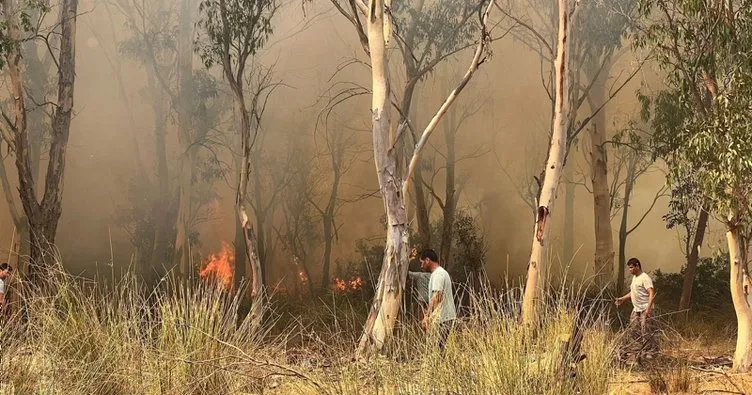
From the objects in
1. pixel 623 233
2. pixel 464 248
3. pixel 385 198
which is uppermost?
pixel 385 198

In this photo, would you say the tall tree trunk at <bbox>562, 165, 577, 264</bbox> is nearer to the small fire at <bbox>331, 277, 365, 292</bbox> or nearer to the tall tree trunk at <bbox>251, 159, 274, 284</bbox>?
the small fire at <bbox>331, 277, 365, 292</bbox>

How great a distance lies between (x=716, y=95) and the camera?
916 centimetres

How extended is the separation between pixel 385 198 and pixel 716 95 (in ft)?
13.4

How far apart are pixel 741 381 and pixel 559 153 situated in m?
3.72

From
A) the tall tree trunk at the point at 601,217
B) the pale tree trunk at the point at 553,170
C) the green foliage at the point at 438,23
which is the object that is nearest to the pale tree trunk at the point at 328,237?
the green foliage at the point at 438,23

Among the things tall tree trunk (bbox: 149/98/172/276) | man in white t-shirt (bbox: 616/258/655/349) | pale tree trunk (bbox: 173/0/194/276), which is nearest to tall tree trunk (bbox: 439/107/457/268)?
pale tree trunk (bbox: 173/0/194/276)

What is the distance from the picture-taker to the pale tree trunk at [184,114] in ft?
78.2

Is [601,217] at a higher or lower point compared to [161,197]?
higher

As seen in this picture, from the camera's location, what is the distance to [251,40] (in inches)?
627

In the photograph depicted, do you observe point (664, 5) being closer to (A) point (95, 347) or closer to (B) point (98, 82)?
(A) point (95, 347)

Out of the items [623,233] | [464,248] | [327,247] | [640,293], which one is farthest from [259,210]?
[640,293]

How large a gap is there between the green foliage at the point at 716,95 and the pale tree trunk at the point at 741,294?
0.93 ft

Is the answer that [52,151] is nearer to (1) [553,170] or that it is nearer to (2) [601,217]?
(1) [553,170]

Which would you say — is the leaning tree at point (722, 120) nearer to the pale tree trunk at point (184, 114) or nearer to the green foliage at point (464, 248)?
the green foliage at point (464, 248)
